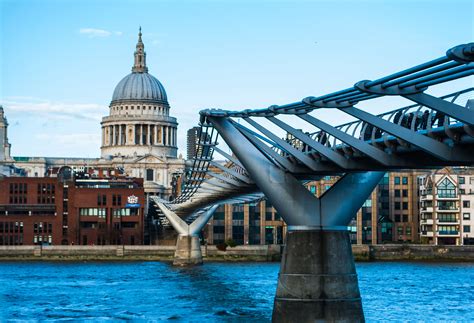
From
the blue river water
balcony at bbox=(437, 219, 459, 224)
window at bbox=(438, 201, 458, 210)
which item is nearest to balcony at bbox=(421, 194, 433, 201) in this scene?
window at bbox=(438, 201, 458, 210)

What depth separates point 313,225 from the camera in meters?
33.4

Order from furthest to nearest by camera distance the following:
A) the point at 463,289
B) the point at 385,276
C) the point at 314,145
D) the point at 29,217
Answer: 1. the point at 29,217
2. the point at 385,276
3. the point at 463,289
4. the point at 314,145

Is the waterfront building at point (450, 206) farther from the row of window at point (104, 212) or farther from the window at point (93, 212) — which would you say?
the window at point (93, 212)

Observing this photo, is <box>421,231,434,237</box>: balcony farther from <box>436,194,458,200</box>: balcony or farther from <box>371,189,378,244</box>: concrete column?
<box>371,189,378,244</box>: concrete column

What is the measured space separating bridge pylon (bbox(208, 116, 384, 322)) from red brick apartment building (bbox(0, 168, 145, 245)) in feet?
257

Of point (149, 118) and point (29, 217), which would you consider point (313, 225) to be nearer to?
point (29, 217)

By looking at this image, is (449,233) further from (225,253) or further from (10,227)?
(10,227)

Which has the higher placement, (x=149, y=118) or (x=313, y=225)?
(x=149, y=118)

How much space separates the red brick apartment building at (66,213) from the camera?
109750 millimetres

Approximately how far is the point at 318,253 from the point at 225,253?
2681 inches

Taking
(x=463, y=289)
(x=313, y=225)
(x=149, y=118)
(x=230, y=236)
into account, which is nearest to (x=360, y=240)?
(x=230, y=236)

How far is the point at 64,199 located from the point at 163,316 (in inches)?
2700

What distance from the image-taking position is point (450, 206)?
108m

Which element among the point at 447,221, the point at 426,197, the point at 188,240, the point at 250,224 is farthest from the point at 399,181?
the point at 188,240
